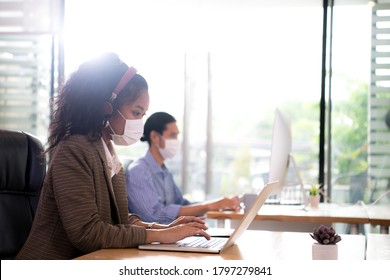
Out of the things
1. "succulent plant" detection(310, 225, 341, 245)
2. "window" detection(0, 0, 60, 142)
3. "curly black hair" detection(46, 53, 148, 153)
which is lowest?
"succulent plant" detection(310, 225, 341, 245)

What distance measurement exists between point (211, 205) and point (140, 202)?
453mm

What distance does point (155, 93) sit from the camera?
21.3 feet

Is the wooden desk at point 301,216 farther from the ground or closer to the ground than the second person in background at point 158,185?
closer to the ground

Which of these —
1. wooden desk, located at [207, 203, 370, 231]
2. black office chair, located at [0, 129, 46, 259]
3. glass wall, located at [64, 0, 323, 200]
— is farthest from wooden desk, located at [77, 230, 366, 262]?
glass wall, located at [64, 0, 323, 200]

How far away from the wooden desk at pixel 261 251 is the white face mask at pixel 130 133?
480 mm

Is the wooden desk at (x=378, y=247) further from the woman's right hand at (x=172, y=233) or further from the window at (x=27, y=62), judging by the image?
the window at (x=27, y=62)

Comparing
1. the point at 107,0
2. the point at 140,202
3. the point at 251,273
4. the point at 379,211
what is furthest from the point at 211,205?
the point at 107,0

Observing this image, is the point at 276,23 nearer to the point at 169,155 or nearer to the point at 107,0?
the point at 107,0

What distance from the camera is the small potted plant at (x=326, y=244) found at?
184 cm

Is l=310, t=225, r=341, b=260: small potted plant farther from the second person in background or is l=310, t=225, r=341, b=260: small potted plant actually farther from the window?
the window

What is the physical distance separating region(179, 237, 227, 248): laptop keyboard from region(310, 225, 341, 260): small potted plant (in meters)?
0.33

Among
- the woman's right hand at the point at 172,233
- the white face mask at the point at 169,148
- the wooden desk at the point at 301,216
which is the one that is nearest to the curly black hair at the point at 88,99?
the woman's right hand at the point at 172,233

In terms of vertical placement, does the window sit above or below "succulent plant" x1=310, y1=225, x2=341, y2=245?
above

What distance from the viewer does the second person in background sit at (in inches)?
141
